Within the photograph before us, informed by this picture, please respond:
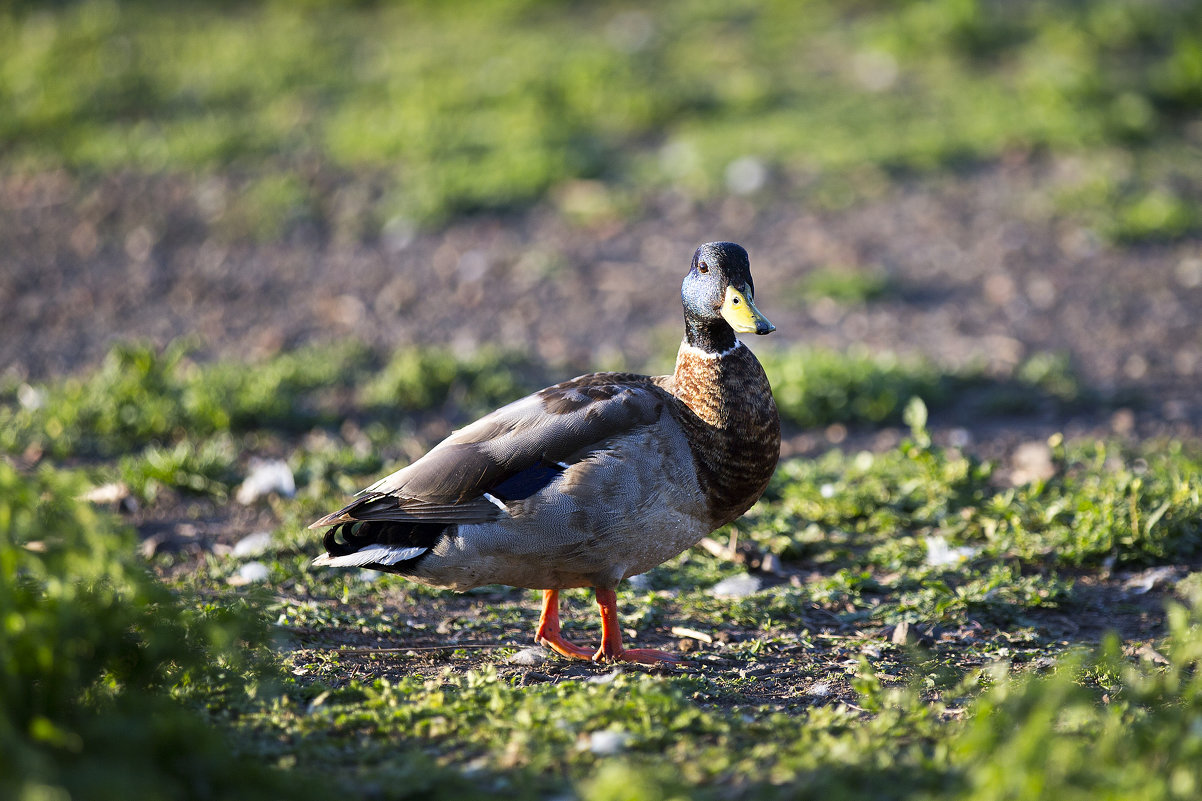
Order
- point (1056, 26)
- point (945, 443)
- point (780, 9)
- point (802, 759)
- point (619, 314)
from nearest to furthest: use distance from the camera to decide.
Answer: point (802, 759) → point (945, 443) → point (619, 314) → point (1056, 26) → point (780, 9)

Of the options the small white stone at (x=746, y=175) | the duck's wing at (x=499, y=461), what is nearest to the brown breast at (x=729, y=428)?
the duck's wing at (x=499, y=461)

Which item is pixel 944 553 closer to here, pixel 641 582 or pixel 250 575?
pixel 641 582

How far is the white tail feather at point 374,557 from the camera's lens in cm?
352

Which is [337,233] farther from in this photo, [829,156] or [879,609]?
[879,609]

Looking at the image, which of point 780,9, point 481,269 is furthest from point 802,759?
point 780,9

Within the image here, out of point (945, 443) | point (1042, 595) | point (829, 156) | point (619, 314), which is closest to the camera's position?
point (1042, 595)

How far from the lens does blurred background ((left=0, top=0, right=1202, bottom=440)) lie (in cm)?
682

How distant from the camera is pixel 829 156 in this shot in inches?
323

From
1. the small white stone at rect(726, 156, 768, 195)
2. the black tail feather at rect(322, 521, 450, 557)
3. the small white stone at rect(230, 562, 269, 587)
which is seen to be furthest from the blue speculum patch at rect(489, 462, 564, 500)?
the small white stone at rect(726, 156, 768, 195)

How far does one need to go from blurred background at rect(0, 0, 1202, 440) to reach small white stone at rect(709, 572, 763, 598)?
5.71ft

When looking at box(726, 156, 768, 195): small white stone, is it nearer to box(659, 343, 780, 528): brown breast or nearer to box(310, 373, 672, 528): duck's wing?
box(659, 343, 780, 528): brown breast

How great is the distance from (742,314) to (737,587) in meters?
1.09

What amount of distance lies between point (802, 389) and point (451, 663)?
9.02 feet

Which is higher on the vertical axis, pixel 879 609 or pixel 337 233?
pixel 337 233
